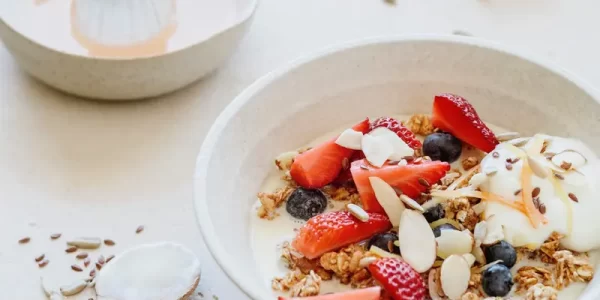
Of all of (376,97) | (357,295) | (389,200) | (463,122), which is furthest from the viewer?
(376,97)

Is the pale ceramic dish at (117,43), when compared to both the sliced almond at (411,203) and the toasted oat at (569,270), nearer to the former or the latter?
the sliced almond at (411,203)

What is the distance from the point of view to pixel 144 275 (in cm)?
97

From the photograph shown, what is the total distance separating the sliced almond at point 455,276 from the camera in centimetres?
89

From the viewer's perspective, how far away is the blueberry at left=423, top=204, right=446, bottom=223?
0.96 metres

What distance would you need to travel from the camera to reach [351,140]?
104 centimetres

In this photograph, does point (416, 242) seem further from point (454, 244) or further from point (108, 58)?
point (108, 58)

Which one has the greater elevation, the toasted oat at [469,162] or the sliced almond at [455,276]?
the toasted oat at [469,162]

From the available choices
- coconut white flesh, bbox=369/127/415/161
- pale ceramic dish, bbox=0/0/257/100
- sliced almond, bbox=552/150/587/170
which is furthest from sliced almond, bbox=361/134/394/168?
pale ceramic dish, bbox=0/0/257/100

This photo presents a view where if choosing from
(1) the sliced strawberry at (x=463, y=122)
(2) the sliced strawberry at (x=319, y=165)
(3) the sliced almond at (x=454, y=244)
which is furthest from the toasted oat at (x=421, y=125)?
(3) the sliced almond at (x=454, y=244)

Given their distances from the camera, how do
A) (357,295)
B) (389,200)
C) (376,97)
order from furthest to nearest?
(376,97)
(389,200)
(357,295)

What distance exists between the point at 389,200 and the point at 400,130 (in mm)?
144

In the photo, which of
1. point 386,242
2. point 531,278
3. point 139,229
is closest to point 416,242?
point 386,242

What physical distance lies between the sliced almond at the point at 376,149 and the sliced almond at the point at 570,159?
22 centimetres

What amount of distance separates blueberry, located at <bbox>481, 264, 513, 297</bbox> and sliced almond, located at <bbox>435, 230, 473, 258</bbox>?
0.04 meters
